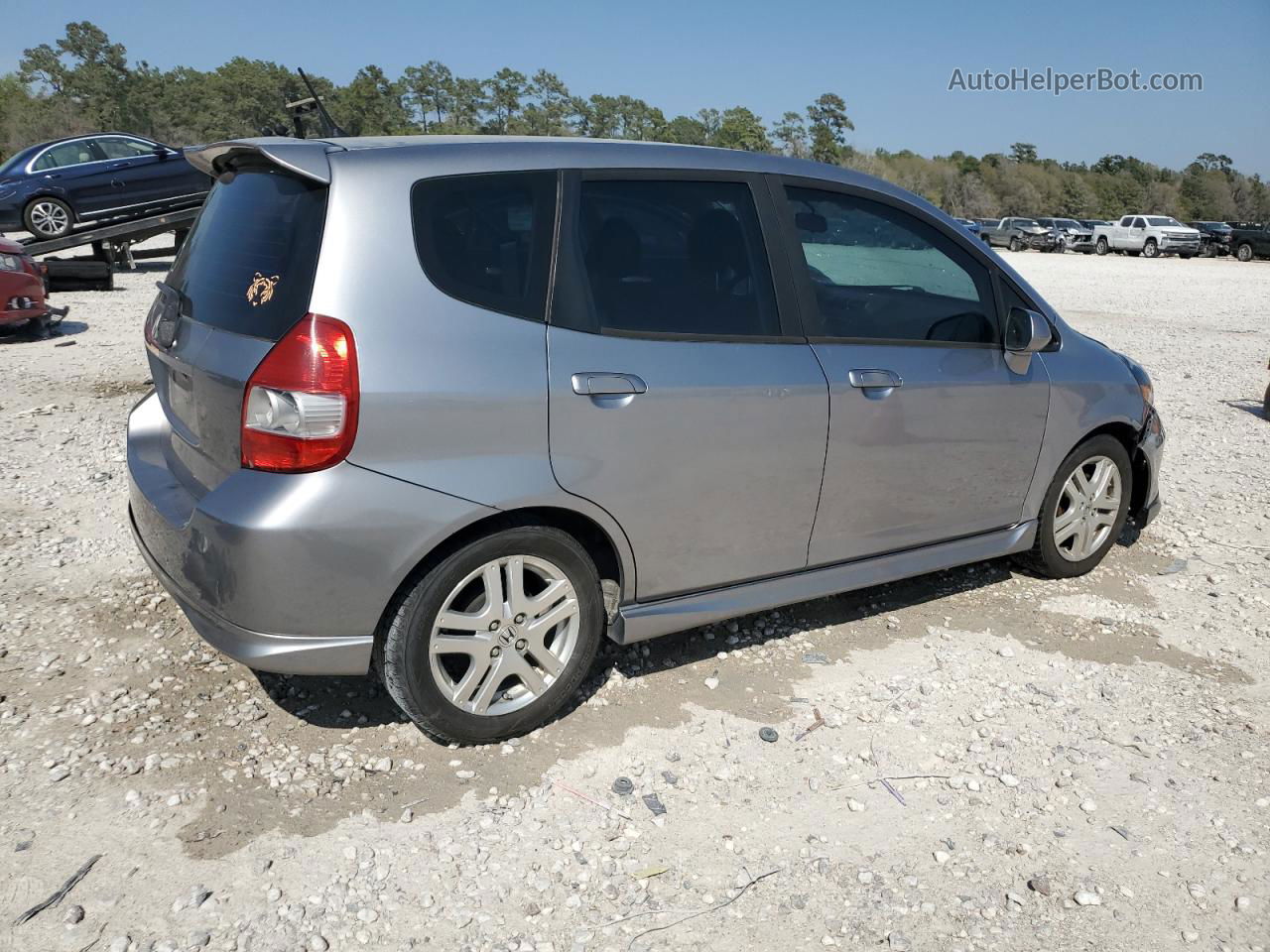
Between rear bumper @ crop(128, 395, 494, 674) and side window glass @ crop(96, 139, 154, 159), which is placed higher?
side window glass @ crop(96, 139, 154, 159)

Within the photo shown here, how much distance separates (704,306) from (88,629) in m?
2.78

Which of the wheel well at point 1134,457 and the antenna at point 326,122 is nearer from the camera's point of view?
the antenna at point 326,122

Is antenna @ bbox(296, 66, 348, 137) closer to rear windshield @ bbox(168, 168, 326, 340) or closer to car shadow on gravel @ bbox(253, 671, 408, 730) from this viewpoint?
rear windshield @ bbox(168, 168, 326, 340)

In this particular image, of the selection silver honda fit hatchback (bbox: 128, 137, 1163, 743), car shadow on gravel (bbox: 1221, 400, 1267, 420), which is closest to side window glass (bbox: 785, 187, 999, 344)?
silver honda fit hatchback (bbox: 128, 137, 1163, 743)

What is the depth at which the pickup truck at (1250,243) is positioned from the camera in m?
39.4

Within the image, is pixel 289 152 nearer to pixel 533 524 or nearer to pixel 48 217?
pixel 533 524

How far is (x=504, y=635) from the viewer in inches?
128

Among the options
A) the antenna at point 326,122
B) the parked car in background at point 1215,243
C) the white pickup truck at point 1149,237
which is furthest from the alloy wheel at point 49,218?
the parked car in background at point 1215,243

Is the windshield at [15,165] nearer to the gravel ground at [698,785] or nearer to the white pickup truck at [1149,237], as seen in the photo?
the gravel ground at [698,785]

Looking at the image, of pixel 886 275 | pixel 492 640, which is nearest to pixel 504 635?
pixel 492 640

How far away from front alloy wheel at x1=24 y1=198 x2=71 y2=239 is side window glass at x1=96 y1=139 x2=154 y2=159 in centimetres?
123

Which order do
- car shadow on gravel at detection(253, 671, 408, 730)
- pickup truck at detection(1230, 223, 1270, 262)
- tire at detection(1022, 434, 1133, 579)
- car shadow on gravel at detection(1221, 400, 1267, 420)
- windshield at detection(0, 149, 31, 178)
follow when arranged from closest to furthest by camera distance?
car shadow on gravel at detection(253, 671, 408, 730) → tire at detection(1022, 434, 1133, 579) → car shadow on gravel at detection(1221, 400, 1267, 420) → windshield at detection(0, 149, 31, 178) → pickup truck at detection(1230, 223, 1270, 262)

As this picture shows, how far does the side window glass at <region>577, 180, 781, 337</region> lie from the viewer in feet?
10.8

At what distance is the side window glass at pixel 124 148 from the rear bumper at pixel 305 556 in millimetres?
16349
